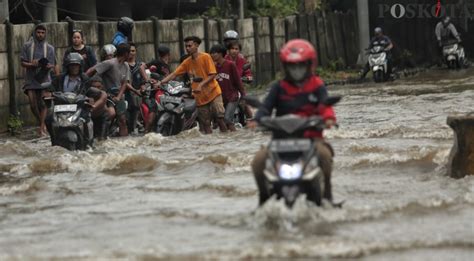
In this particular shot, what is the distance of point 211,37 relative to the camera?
28938 mm

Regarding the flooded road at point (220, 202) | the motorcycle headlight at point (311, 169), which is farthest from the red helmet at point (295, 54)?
the flooded road at point (220, 202)

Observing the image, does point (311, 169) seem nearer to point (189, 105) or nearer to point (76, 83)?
point (76, 83)

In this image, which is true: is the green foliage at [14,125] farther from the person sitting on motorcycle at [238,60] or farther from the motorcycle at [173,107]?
the person sitting on motorcycle at [238,60]

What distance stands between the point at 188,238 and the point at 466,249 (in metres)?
2.09

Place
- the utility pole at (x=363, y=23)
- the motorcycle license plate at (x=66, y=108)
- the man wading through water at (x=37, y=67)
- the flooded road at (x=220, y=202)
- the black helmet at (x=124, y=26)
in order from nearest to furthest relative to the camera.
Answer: the flooded road at (x=220, y=202) < the motorcycle license plate at (x=66, y=108) < the man wading through water at (x=37, y=67) < the black helmet at (x=124, y=26) < the utility pole at (x=363, y=23)

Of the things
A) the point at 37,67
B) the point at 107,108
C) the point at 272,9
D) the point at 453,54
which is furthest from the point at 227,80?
the point at 453,54

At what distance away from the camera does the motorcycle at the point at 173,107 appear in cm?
1791

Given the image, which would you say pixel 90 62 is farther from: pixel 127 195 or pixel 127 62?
pixel 127 195

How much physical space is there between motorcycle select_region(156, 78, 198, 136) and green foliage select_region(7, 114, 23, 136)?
298 centimetres

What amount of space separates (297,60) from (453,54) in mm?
26810

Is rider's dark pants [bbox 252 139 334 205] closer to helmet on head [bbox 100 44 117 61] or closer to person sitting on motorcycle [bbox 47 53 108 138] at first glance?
person sitting on motorcycle [bbox 47 53 108 138]

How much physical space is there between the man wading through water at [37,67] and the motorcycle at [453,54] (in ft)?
62.0

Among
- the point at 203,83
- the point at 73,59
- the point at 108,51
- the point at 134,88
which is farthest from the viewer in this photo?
the point at 134,88

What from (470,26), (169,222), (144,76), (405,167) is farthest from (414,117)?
(470,26)
